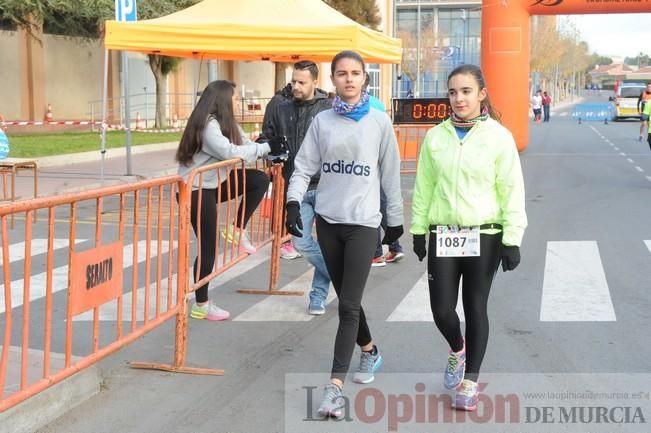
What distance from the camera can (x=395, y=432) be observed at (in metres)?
4.62

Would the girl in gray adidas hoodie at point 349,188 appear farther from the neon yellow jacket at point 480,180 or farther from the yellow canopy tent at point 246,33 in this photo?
the yellow canopy tent at point 246,33

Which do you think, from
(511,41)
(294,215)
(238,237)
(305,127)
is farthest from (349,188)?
(511,41)

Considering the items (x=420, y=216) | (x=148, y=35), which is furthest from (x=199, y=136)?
(x=148, y=35)

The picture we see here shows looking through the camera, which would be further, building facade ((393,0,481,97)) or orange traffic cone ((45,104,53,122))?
building facade ((393,0,481,97))

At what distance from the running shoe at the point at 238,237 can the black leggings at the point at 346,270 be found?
2075mm

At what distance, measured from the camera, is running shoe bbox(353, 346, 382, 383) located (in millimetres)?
5371

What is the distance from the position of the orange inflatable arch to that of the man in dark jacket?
16.2m

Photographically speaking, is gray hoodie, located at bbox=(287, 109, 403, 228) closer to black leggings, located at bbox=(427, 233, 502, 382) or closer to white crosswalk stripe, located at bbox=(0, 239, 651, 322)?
black leggings, located at bbox=(427, 233, 502, 382)

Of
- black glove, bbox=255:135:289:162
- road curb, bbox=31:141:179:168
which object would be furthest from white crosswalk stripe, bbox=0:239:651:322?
road curb, bbox=31:141:179:168

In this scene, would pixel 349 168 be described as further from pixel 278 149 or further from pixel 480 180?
pixel 278 149

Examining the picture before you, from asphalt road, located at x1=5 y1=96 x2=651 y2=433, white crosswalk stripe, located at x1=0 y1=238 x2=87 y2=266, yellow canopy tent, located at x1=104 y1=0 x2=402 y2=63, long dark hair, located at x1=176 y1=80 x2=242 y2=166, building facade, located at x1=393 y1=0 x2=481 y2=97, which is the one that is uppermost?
building facade, located at x1=393 y1=0 x2=481 y2=97

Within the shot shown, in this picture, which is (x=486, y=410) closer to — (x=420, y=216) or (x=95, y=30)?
(x=420, y=216)

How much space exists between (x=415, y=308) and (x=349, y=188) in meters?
2.53

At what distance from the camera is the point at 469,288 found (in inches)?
188
